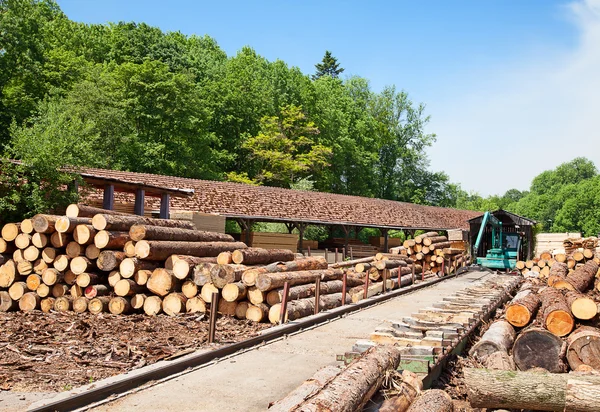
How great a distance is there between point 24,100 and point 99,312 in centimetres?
2683

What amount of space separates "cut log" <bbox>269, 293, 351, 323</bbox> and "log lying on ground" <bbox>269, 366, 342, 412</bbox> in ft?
16.3

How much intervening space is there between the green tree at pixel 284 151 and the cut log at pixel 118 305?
101ft

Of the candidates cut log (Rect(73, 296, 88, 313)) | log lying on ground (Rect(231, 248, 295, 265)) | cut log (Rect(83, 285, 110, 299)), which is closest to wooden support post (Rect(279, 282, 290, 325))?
log lying on ground (Rect(231, 248, 295, 265))

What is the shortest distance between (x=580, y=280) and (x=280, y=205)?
593 inches

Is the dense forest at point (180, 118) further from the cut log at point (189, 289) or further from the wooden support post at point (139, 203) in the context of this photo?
the cut log at point (189, 289)

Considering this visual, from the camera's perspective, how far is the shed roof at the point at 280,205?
23.1 meters

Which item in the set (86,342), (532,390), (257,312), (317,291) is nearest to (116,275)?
(86,342)

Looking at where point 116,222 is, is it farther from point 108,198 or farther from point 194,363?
point 108,198

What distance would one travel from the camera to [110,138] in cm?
3409

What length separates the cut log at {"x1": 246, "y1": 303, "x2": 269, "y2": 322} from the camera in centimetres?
1166

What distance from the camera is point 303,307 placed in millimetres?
12430

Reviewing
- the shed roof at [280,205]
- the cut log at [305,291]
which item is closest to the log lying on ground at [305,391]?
the cut log at [305,291]

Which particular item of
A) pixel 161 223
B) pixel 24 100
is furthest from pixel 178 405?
pixel 24 100

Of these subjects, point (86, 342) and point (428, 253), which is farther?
point (428, 253)
